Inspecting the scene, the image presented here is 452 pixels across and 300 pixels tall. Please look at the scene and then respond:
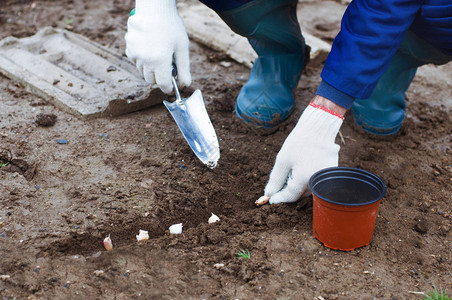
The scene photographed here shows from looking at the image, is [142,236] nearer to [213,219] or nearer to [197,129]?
[213,219]

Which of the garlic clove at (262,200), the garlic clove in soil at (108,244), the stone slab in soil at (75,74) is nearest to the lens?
the garlic clove in soil at (108,244)

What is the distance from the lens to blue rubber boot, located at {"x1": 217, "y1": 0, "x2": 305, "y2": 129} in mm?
2449

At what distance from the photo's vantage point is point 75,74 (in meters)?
2.93

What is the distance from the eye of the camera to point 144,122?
2570 mm

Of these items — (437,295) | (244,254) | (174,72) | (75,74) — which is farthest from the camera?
(75,74)

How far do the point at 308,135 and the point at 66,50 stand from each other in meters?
1.95

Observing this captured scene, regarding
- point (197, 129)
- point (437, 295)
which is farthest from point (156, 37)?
point (437, 295)

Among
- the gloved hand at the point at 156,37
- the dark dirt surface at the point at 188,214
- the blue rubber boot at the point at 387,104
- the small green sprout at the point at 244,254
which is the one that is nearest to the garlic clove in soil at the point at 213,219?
the dark dirt surface at the point at 188,214

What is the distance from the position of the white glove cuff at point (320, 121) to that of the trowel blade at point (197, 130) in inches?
19.3

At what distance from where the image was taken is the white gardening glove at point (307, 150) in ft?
6.17

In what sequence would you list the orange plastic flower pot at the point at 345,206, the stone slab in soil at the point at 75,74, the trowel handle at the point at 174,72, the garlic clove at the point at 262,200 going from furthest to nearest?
1. the stone slab in soil at the point at 75,74
2. the trowel handle at the point at 174,72
3. the garlic clove at the point at 262,200
4. the orange plastic flower pot at the point at 345,206

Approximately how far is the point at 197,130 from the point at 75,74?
1.10m

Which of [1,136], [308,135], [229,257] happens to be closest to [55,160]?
[1,136]

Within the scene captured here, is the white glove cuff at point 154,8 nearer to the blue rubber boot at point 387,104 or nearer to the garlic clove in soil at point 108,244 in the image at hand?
the garlic clove in soil at point 108,244
